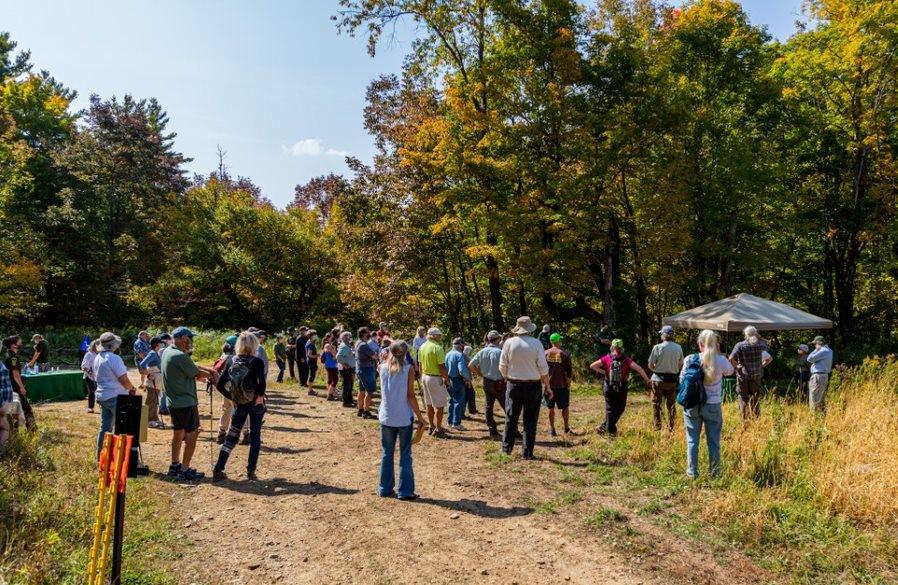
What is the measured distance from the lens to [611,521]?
5883mm

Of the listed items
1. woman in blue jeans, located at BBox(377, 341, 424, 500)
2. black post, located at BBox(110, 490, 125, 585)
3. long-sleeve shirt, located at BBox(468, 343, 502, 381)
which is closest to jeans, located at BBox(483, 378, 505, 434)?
long-sleeve shirt, located at BBox(468, 343, 502, 381)

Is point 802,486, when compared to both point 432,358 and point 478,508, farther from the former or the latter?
point 432,358

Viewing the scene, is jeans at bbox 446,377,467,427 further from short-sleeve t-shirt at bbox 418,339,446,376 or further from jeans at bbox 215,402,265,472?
jeans at bbox 215,402,265,472

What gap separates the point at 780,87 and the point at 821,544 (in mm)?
21578

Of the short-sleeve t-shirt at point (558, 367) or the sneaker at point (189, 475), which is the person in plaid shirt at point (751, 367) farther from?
the sneaker at point (189, 475)

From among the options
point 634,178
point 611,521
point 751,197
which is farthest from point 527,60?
point 611,521

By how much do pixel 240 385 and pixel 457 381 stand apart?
16.0 feet

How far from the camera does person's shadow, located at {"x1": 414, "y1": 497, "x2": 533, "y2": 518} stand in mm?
6191

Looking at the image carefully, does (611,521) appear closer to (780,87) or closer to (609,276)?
(609,276)

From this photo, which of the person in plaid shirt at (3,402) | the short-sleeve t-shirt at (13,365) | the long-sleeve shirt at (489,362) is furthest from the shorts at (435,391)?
the short-sleeve t-shirt at (13,365)

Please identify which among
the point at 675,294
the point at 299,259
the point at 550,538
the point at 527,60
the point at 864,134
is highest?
the point at 527,60

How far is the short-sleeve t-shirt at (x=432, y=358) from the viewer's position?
9.49 metres

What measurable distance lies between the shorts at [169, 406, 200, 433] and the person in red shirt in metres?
5.72

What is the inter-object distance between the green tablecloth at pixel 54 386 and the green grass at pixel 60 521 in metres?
7.76
